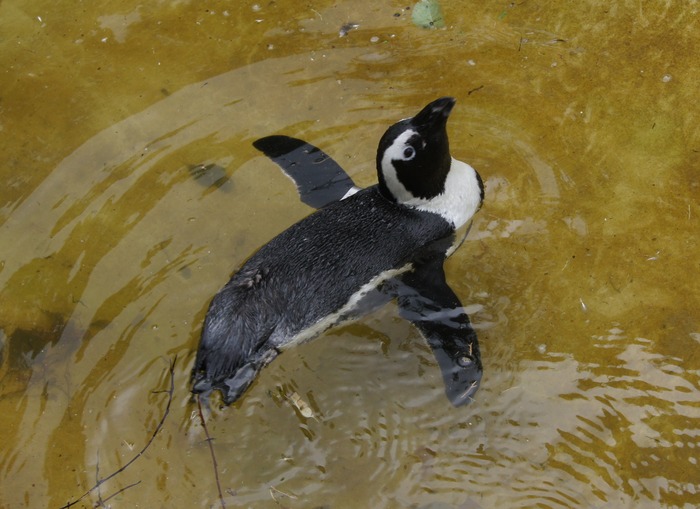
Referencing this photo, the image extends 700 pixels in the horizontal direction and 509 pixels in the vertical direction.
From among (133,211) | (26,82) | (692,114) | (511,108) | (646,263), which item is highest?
(26,82)

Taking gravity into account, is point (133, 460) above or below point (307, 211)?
below

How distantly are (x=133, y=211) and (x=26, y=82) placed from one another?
2.77 feet

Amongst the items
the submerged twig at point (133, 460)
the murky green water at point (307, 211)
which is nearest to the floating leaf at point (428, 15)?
the murky green water at point (307, 211)

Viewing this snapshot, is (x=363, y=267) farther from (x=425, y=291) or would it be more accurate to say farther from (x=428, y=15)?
(x=428, y=15)

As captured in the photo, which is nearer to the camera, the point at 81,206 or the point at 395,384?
the point at 395,384

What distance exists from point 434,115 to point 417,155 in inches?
6.5

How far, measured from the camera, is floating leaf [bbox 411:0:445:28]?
311 centimetres

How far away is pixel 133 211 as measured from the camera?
285 centimetres

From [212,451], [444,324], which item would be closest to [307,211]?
[444,324]

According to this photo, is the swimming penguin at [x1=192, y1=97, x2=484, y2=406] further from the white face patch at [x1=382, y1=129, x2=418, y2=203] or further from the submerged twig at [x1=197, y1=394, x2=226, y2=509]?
the submerged twig at [x1=197, y1=394, x2=226, y2=509]

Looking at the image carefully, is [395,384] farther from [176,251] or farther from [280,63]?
[280,63]

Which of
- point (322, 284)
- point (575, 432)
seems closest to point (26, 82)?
point (322, 284)

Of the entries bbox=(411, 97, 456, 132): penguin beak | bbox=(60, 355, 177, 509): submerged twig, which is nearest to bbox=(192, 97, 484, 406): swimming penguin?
bbox=(411, 97, 456, 132): penguin beak

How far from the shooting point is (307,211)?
2842 mm
